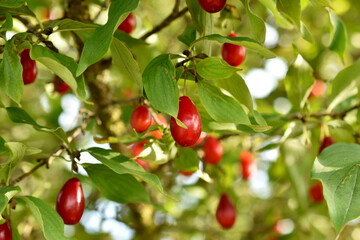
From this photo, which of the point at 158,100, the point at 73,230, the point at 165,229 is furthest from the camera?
the point at 73,230

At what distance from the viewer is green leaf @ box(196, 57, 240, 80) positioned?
913 mm

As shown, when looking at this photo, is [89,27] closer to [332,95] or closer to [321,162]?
[321,162]

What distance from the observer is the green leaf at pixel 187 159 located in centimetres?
128

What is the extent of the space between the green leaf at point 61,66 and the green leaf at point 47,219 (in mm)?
234

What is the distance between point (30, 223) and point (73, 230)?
45 centimetres

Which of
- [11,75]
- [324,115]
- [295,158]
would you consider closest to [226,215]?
[295,158]

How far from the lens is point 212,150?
5.74ft

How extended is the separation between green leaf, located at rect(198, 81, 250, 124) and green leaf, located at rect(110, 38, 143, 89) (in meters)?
0.13

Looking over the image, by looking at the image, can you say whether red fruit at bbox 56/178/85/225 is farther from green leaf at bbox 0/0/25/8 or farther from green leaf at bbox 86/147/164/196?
green leaf at bbox 0/0/25/8

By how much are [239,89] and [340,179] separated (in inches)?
10.8

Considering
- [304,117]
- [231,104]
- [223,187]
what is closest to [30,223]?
[223,187]

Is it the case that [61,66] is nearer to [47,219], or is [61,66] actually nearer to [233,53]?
[47,219]

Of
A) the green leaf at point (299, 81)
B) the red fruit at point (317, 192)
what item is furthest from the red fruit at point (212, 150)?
the red fruit at point (317, 192)

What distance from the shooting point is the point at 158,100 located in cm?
86
